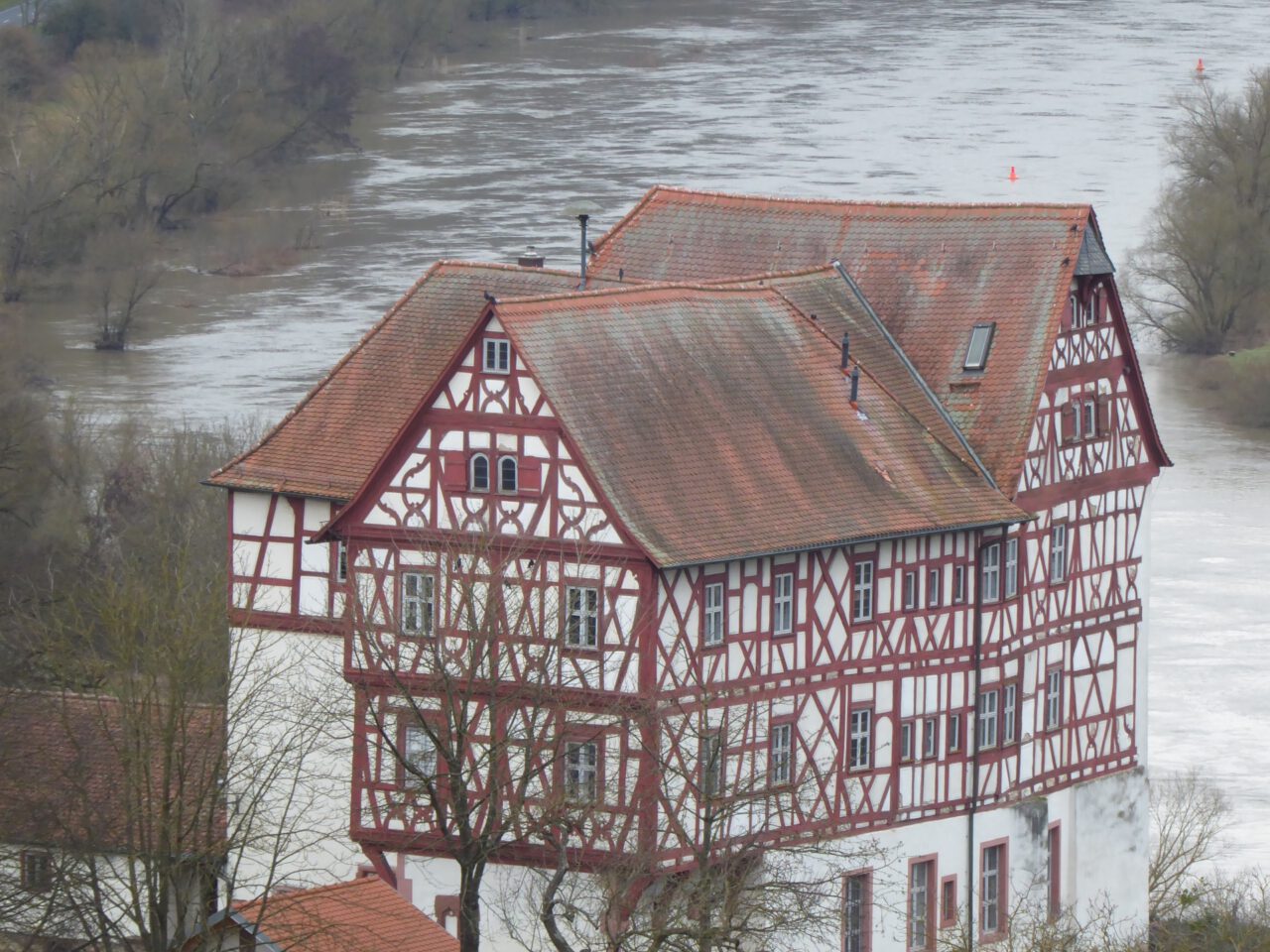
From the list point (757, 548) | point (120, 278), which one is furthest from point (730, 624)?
point (120, 278)

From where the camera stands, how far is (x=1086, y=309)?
50.7m

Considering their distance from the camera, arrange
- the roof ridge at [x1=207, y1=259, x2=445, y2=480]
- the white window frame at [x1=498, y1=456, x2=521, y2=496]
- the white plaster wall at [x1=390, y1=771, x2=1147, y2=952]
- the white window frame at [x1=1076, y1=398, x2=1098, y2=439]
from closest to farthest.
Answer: the white window frame at [x1=498, y1=456, x2=521, y2=496], the white plaster wall at [x1=390, y1=771, x2=1147, y2=952], the roof ridge at [x1=207, y1=259, x2=445, y2=480], the white window frame at [x1=1076, y1=398, x2=1098, y2=439]

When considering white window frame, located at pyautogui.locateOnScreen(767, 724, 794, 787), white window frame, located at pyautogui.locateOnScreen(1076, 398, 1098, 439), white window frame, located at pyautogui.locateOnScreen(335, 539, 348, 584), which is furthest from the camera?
white window frame, located at pyautogui.locateOnScreen(1076, 398, 1098, 439)

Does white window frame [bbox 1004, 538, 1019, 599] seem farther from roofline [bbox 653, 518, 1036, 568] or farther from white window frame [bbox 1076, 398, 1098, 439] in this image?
white window frame [bbox 1076, 398, 1098, 439]

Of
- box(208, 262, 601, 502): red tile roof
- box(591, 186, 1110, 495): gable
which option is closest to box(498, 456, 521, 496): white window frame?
box(208, 262, 601, 502): red tile roof

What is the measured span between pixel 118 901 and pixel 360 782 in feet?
13.6

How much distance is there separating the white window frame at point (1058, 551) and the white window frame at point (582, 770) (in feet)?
26.9

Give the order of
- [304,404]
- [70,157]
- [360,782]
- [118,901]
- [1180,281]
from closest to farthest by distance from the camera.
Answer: [118,901] → [360,782] → [304,404] → [1180,281] → [70,157]

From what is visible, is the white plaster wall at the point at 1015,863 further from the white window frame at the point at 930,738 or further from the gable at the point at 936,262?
the gable at the point at 936,262

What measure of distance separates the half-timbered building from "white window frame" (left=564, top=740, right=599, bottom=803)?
0.07m

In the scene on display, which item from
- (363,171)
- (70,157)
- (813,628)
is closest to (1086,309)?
(813,628)

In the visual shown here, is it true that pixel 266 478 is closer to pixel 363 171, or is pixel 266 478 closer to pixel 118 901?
pixel 118 901

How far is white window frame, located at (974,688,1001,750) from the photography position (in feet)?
161

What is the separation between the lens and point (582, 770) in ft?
146
